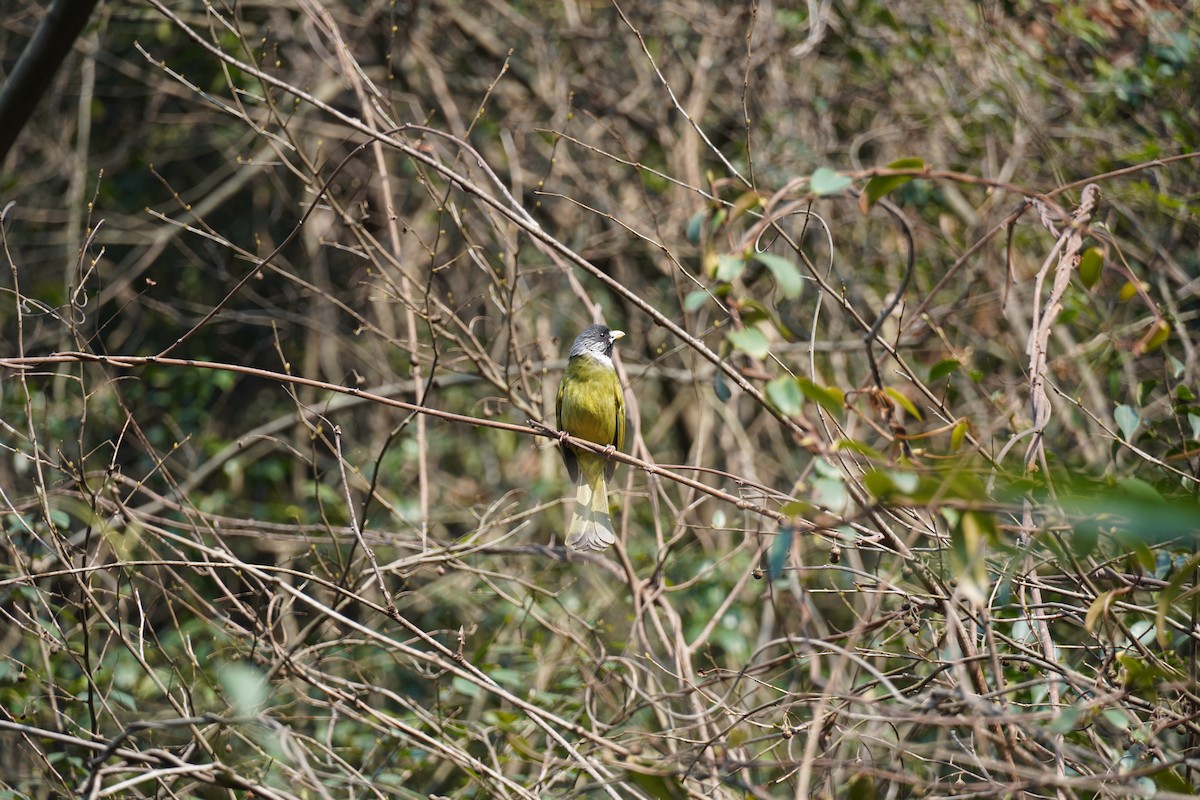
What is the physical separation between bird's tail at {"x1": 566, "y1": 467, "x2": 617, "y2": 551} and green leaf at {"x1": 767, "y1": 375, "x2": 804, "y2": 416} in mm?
2250

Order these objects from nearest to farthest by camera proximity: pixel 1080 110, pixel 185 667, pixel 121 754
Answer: pixel 121 754 → pixel 185 667 → pixel 1080 110

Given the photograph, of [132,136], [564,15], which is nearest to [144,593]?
[132,136]

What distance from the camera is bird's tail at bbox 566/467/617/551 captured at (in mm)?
3994

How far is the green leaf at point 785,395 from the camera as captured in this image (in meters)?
1.71

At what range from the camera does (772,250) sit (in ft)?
21.6

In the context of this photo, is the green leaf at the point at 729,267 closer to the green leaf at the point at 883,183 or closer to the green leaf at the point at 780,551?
the green leaf at the point at 883,183

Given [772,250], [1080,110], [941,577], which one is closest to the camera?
[941,577]

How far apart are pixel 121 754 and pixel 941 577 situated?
1741 mm

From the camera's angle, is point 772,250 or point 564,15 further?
point 564,15

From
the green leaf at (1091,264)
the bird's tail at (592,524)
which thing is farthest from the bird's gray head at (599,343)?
the green leaf at (1091,264)

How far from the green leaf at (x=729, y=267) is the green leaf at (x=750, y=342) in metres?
0.09

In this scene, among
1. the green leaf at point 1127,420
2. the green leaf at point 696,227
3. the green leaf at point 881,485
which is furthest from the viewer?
the green leaf at point 1127,420

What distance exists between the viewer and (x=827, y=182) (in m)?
1.80

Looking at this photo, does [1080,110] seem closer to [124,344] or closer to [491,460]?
[491,460]
